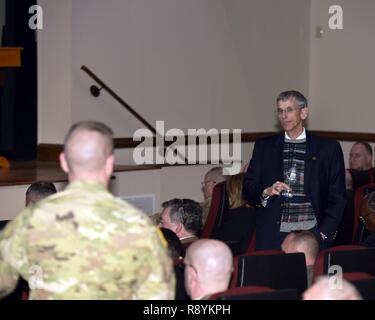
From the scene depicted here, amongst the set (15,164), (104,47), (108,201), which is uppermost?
(104,47)

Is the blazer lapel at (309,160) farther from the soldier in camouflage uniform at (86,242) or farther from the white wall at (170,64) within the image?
the white wall at (170,64)

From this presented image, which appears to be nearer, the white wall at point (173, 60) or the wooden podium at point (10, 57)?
the wooden podium at point (10, 57)

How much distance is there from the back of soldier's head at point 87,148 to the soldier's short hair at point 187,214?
2.64 metres

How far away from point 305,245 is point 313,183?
68cm

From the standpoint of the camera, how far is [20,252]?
2697 mm

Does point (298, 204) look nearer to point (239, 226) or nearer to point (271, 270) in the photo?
point (239, 226)

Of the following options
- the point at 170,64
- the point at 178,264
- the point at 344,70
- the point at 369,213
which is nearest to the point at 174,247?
the point at 178,264

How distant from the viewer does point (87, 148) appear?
2.65m

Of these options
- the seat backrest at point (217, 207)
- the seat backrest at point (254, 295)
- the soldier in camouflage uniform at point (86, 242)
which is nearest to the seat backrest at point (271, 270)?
the seat backrest at point (254, 295)

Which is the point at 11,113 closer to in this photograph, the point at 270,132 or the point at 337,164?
the point at 270,132

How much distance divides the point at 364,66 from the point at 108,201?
27.9 ft

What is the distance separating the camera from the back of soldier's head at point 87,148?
2652mm

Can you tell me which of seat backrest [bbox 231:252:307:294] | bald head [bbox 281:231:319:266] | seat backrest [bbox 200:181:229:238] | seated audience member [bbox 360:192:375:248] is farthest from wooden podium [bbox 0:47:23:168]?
seat backrest [bbox 231:252:307:294]
